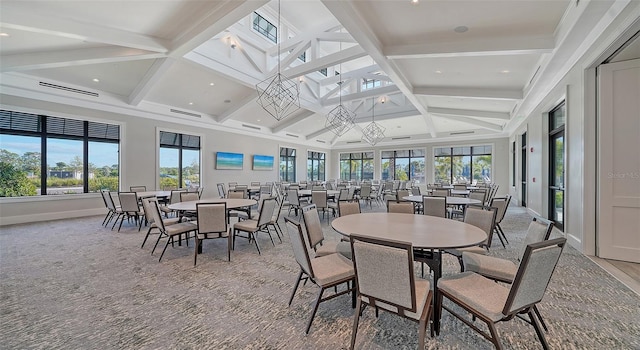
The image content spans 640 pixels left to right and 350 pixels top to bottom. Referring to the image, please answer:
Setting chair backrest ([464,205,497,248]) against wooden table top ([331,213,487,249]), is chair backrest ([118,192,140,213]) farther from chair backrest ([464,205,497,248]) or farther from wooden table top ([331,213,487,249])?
chair backrest ([464,205,497,248])

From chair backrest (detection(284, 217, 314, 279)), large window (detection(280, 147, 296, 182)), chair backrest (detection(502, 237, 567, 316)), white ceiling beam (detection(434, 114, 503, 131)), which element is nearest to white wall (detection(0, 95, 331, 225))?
large window (detection(280, 147, 296, 182))

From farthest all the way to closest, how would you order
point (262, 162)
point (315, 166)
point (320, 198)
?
point (315, 166) < point (262, 162) < point (320, 198)

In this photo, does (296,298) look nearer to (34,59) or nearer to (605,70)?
(605,70)

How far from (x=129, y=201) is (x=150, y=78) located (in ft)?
10.8

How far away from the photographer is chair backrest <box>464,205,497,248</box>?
114 inches

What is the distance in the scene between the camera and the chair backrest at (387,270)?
1475mm

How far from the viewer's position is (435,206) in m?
4.44

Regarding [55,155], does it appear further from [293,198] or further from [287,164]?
[287,164]

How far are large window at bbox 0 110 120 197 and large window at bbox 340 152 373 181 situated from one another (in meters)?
12.3

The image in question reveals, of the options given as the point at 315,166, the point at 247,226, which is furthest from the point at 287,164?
the point at 247,226

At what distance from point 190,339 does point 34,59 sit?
22.1 feet

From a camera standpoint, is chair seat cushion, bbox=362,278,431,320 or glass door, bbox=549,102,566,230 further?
glass door, bbox=549,102,566,230

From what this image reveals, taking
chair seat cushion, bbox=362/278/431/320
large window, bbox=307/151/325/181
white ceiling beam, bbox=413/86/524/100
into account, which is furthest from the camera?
large window, bbox=307/151/325/181

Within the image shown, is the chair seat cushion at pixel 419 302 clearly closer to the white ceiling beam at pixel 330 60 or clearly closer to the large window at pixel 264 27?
the white ceiling beam at pixel 330 60
